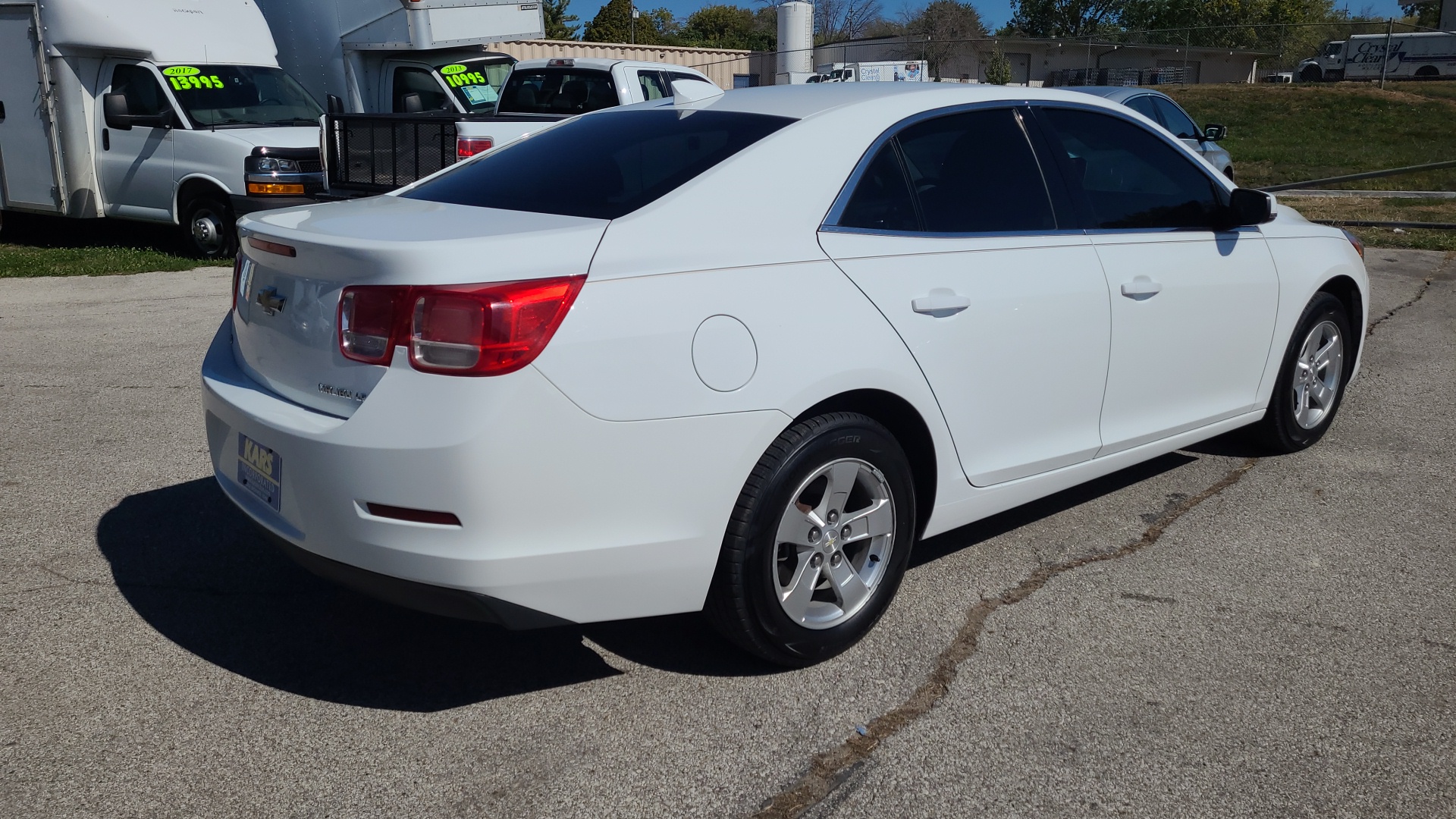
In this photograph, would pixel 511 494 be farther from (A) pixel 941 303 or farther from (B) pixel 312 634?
(A) pixel 941 303

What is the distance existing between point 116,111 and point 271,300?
32.4 ft

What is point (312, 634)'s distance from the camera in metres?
3.64

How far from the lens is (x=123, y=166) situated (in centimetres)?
1202

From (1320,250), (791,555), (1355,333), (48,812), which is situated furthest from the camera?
(1355,333)

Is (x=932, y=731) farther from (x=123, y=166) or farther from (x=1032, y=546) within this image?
(x=123, y=166)

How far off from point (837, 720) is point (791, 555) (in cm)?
47

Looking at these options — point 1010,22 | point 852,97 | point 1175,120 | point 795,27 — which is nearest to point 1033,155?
point 852,97

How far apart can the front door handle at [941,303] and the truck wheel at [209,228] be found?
385 inches

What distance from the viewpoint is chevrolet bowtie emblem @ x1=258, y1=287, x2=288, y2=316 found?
3.18m

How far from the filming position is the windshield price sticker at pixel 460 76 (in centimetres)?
1477

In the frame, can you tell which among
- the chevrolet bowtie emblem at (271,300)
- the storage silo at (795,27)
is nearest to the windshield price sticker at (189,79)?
the chevrolet bowtie emblem at (271,300)

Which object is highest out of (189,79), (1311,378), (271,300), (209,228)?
(189,79)

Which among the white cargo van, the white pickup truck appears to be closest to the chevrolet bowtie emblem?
the white pickup truck

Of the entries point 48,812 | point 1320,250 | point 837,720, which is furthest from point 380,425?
point 1320,250
